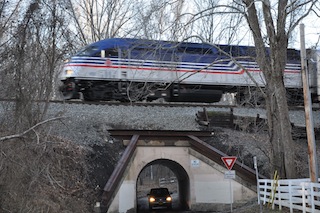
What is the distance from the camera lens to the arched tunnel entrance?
73.8ft

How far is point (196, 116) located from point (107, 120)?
528cm

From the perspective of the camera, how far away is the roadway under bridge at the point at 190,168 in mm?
18484

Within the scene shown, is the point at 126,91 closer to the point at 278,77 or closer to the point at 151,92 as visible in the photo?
the point at 151,92

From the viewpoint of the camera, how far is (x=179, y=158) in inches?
810

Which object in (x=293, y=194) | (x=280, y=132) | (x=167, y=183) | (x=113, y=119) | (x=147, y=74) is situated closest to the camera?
(x=293, y=194)

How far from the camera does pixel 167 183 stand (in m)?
46.8

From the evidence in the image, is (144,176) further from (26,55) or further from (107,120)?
(26,55)

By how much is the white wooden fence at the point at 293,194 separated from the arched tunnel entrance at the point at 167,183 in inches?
265

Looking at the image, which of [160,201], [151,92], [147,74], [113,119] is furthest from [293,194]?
[147,74]

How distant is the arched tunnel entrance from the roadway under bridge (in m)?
0.96

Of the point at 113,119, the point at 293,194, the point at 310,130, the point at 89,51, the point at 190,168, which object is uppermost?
the point at 89,51

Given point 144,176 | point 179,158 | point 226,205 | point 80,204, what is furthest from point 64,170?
point 144,176

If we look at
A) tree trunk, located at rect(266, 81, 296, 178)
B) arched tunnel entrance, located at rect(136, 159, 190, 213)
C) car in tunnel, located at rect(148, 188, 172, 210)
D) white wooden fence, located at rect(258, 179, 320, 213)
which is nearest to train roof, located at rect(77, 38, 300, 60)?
tree trunk, located at rect(266, 81, 296, 178)

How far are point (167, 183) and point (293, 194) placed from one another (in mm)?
34718
